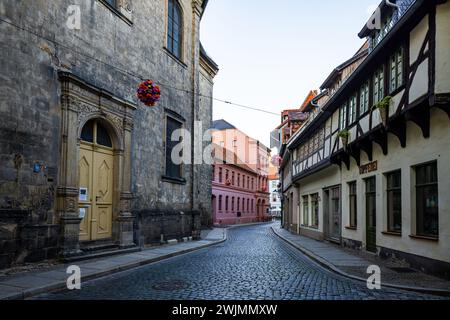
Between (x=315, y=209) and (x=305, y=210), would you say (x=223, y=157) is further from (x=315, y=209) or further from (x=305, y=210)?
(x=315, y=209)

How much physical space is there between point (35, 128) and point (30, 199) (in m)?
1.72

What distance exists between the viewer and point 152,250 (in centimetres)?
1388

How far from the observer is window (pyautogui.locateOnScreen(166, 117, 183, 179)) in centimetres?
1733

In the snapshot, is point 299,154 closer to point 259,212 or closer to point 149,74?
point 149,74

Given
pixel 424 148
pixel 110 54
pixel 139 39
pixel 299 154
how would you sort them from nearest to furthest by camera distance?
1. pixel 424 148
2. pixel 110 54
3. pixel 139 39
4. pixel 299 154

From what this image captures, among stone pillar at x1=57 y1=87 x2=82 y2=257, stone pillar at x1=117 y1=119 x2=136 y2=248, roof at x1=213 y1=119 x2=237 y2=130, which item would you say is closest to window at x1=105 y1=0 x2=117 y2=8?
stone pillar at x1=117 y1=119 x2=136 y2=248

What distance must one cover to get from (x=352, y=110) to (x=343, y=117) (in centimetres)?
105

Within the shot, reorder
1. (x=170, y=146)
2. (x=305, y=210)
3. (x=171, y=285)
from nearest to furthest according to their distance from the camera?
1. (x=171, y=285)
2. (x=170, y=146)
3. (x=305, y=210)

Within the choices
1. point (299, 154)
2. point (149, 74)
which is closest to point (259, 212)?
point (299, 154)

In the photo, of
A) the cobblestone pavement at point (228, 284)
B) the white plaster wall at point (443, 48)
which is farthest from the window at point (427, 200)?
the cobblestone pavement at point (228, 284)

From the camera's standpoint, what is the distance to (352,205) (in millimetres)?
15492

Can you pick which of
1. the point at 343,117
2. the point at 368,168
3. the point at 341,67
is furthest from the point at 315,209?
the point at 368,168

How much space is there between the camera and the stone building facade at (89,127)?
9.38m

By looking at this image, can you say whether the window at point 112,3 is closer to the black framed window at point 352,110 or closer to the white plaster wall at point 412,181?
the black framed window at point 352,110
